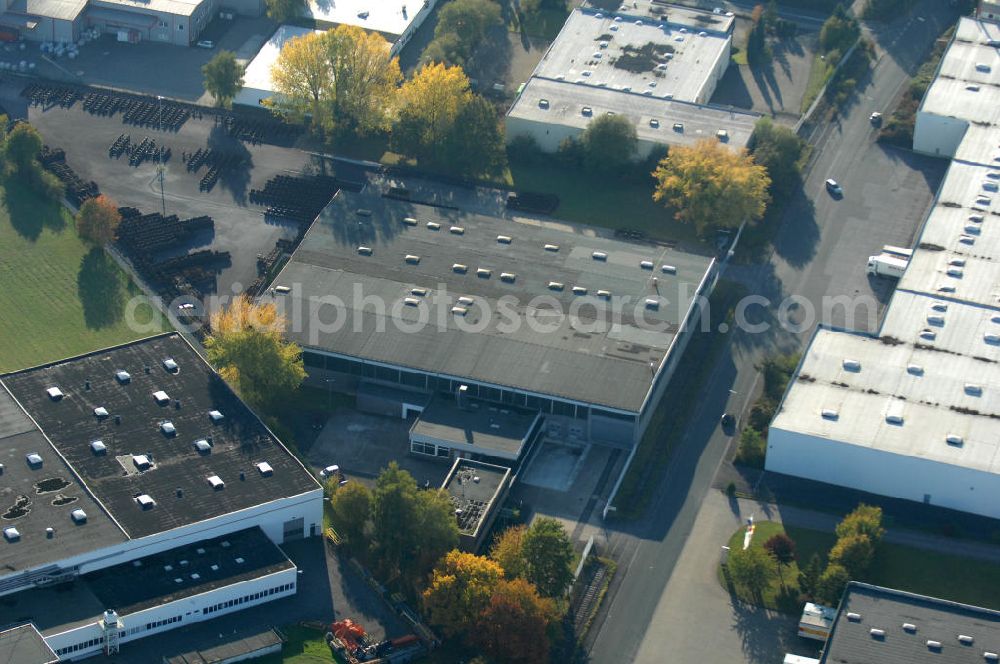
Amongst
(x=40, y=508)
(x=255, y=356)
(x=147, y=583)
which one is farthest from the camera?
(x=255, y=356)

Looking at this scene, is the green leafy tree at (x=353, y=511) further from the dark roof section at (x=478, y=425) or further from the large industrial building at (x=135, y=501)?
the dark roof section at (x=478, y=425)

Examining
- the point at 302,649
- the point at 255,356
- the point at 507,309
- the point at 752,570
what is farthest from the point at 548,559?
the point at 507,309

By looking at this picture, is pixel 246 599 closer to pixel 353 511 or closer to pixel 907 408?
pixel 353 511

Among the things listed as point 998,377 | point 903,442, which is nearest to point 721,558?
point 903,442

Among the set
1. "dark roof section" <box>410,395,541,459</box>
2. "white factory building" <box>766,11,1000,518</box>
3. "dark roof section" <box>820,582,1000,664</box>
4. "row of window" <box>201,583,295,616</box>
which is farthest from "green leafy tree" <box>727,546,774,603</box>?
"row of window" <box>201,583,295,616</box>

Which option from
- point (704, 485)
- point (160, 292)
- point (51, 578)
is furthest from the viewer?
point (160, 292)

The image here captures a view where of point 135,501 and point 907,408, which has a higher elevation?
point 907,408

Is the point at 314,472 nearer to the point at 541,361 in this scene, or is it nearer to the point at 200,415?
the point at 200,415
